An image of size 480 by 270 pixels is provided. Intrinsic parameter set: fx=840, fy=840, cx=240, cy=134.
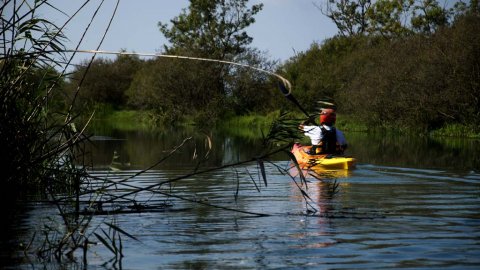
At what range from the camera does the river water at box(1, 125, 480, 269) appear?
771cm

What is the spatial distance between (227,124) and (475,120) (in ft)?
65.6

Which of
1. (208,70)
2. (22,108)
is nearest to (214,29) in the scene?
(208,70)

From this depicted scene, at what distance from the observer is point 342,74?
Result: 47.1 meters

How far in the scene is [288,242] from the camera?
8.55m

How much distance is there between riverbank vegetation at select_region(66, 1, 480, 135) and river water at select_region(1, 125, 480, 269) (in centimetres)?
1677

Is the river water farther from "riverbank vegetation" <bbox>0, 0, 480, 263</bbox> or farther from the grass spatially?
the grass

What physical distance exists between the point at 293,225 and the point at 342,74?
38016 millimetres

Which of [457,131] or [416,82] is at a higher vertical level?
[416,82]

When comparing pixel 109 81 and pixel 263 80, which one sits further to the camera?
pixel 109 81

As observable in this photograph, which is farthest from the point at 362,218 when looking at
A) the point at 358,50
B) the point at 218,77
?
the point at 218,77

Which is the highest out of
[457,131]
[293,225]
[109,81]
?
[109,81]

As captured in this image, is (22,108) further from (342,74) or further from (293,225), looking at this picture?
(342,74)

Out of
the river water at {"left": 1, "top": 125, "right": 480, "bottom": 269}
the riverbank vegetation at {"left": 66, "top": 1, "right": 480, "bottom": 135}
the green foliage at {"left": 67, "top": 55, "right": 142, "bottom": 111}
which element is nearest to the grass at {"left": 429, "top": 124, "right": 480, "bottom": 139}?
the riverbank vegetation at {"left": 66, "top": 1, "right": 480, "bottom": 135}

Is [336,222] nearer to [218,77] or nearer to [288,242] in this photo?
[288,242]
